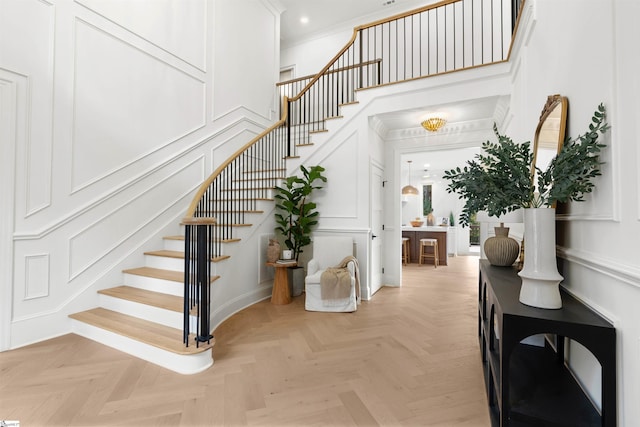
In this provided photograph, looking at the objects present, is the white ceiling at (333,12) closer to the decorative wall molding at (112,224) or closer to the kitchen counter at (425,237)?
the decorative wall molding at (112,224)

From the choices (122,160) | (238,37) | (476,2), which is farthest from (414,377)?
(476,2)

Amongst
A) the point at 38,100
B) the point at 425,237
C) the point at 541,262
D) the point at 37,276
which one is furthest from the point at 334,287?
the point at 425,237

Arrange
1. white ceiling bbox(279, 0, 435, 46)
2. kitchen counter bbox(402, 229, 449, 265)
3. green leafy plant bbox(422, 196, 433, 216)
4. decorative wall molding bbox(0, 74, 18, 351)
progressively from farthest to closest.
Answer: green leafy plant bbox(422, 196, 433, 216)
kitchen counter bbox(402, 229, 449, 265)
white ceiling bbox(279, 0, 435, 46)
decorative wall molding bbox(0, 74, 18, 351)

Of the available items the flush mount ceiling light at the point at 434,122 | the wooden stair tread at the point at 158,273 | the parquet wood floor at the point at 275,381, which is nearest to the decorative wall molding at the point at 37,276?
the parquet wood floor at the point at 275,381

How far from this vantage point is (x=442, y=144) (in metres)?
4.83

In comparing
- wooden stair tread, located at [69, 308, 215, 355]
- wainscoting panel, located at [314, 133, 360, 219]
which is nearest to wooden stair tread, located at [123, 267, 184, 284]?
wooden stair tread, located at [69, 308, 215, 355]

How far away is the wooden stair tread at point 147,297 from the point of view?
2.66 m

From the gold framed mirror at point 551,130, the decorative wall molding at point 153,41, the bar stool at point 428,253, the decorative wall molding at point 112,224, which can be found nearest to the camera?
the gold framed mirror at point 551,130

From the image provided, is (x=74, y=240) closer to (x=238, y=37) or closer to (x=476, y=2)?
(x=238, y=37)

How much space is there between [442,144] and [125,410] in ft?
16.6

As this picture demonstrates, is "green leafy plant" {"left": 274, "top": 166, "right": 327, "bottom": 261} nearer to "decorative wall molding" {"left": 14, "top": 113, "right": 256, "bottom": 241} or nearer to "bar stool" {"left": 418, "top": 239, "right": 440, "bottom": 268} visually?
"decorative wall molding" {"left": 14, "top": 113, "right": 256, "bottom": 241}

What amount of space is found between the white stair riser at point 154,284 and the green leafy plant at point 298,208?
5.48 ft

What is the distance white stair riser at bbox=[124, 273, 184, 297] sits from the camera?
2934 millimetres

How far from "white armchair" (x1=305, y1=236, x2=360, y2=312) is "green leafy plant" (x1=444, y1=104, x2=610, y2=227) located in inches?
86.8
